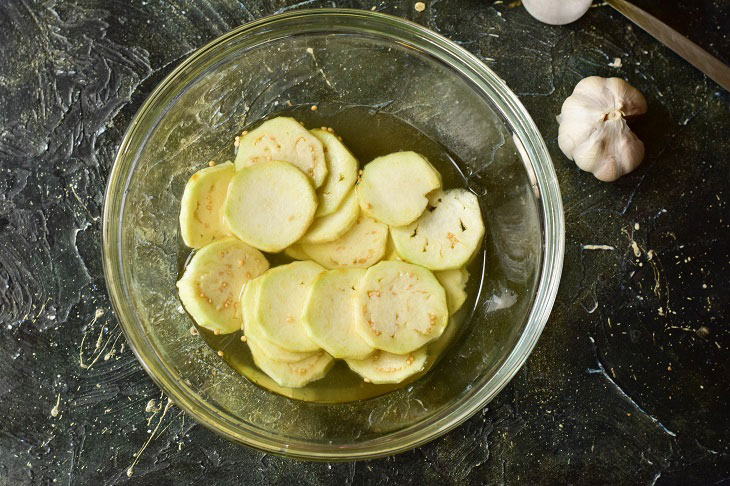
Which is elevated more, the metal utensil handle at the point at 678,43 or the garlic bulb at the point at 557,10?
the garlic bulb at the point at 557,10

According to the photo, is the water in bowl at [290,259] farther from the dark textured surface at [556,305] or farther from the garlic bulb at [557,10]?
the garlic bulb at [557,10]

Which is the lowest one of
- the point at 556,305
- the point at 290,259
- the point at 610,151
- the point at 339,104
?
the point at 556,305

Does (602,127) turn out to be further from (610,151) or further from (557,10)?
(557,10)

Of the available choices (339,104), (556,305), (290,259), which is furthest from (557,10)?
(290,259)

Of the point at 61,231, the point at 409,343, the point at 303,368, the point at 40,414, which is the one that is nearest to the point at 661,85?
the point at 409,343

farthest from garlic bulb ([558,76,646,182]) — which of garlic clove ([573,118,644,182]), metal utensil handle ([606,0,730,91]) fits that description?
metal utensil handle ([606,0,730,91])

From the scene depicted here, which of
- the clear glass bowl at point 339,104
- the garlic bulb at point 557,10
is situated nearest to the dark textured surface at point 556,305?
the garlic bulb at point 557,10
